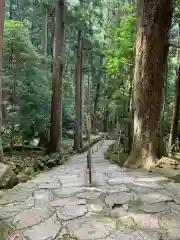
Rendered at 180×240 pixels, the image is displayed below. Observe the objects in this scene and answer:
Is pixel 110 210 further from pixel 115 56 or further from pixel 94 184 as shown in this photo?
pixel 115 56

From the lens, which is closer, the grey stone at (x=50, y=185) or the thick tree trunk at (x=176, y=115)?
the grey stone at (x=50, y=185)

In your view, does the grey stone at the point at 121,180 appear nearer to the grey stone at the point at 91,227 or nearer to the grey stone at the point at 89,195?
the grey stone at the point at 89,195

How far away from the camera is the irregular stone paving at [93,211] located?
283 centimetres

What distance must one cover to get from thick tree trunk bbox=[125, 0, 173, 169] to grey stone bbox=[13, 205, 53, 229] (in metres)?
3.34

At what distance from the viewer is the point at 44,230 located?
2902 mm

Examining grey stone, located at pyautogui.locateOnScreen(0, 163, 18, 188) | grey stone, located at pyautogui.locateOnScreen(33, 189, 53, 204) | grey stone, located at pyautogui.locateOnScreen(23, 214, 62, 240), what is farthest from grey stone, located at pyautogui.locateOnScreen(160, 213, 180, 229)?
grey stone, located at pyautogui.locateOnScreen(0, 163, 18, 188)

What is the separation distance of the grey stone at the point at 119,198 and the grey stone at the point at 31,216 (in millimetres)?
812

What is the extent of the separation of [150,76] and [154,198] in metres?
3.31

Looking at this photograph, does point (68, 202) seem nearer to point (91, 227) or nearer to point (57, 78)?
point (91, 227)

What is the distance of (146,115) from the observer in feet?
21.1

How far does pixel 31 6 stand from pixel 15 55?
16623 millimetres

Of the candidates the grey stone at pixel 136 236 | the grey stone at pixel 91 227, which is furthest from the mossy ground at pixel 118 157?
the grey stone at pixel 136 236

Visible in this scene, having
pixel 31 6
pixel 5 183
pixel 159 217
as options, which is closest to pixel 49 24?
pixel 31 6

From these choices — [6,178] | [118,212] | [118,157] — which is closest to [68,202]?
[118,212]
